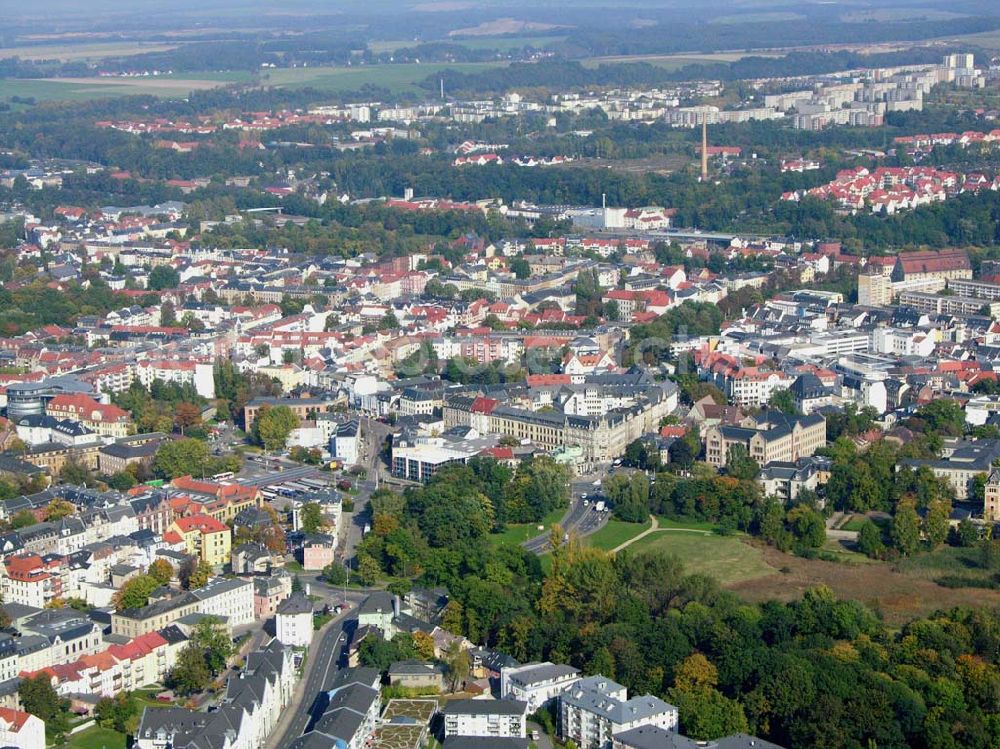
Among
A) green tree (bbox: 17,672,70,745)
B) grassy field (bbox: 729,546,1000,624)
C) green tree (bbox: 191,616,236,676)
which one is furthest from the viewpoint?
grassy field (bbox: 729,546,1000,624)

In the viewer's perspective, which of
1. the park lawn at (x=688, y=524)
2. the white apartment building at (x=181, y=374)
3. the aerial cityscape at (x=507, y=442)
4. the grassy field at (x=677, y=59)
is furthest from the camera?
the grassy field at (x=677, y=59)

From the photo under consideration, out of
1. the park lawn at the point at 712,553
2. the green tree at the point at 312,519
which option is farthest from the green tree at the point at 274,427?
the park lawn at the point at 712,553

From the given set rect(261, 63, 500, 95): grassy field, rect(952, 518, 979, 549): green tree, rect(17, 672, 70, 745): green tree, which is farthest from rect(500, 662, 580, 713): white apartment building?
rect(261, 63, 500, 95): grassy field

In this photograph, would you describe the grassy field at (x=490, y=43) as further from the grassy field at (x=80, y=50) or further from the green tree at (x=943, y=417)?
the green tree at (x=943, y=417)

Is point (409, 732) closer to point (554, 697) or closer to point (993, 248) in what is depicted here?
point (554, 697)

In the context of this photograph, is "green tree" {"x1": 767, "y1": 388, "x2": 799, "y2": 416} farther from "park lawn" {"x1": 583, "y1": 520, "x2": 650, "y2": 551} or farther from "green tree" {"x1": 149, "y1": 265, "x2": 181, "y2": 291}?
"green tree" {"x1": 149, "y1": 265, "x2": 181, "y2": 291}

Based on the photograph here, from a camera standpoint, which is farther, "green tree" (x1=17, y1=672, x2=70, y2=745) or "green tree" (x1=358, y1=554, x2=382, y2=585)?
"green tree" (x1=358, y1=554, x2=382, y2=585)
